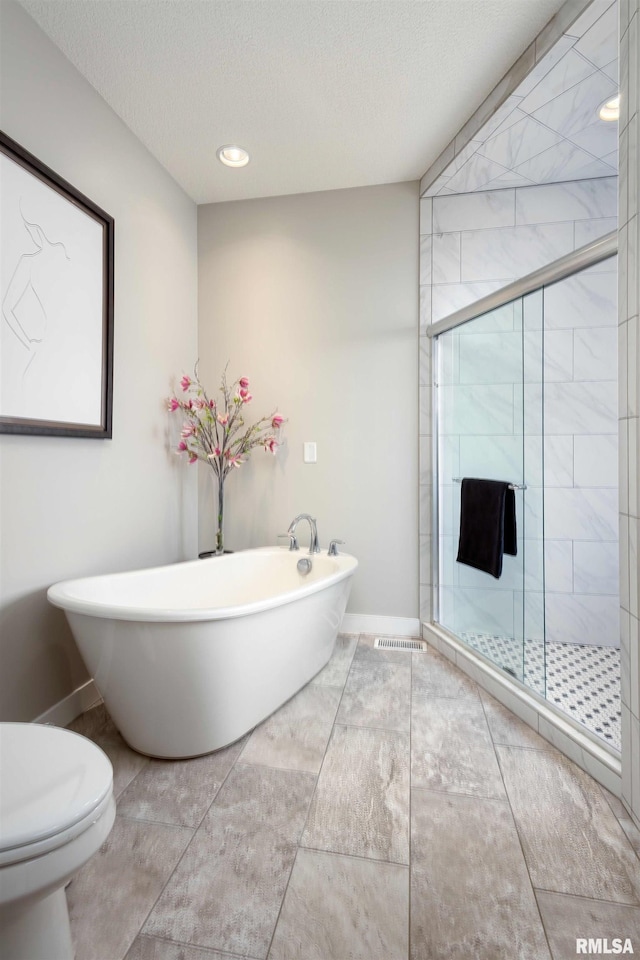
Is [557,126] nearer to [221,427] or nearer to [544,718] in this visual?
[221,427]

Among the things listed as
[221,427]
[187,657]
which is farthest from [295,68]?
[187,657]

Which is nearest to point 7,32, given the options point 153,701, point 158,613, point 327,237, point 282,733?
point 327,237

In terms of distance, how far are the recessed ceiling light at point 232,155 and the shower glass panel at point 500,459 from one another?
1418 mm

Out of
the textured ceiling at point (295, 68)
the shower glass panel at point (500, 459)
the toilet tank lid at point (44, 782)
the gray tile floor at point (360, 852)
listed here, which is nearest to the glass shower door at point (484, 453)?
the shower glass panel at point (500, 459)

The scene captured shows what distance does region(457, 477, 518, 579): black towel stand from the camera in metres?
2.03

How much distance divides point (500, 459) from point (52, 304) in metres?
1.98

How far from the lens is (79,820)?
30.1 inches

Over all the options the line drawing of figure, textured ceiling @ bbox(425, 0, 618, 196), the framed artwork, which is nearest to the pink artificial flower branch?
the framed artwork

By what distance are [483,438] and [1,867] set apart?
7.09 ft

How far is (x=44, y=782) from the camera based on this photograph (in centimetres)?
81

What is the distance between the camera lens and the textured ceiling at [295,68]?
159 centimetres

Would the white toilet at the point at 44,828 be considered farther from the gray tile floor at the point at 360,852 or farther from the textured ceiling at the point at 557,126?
the textured ceiling at the point at 557,126

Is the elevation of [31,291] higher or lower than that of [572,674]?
higher

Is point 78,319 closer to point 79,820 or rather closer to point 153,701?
point 153,701
